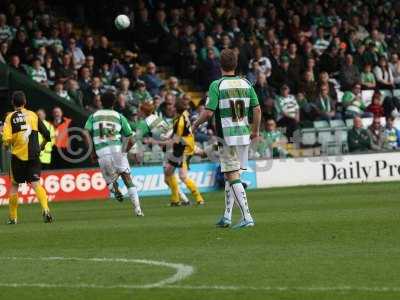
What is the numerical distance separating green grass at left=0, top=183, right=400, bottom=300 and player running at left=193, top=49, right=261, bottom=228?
2.11ft

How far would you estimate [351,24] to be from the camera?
33.6 metres

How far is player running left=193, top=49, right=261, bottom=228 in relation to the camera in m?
12.9

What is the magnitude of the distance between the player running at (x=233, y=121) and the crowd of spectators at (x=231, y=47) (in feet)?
38.9

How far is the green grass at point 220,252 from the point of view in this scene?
27.5 feet

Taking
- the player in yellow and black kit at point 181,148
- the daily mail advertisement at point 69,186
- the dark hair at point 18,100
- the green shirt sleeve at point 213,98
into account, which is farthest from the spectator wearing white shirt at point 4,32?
the green shirt sleeve at point 213,98

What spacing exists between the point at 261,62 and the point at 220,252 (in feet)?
62.0

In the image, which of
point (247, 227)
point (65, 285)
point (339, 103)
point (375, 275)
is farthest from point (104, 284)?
point (339, 103)

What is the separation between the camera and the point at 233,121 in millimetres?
13070

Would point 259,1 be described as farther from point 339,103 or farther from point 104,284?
point 104,284

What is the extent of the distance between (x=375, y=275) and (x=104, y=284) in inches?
84.4

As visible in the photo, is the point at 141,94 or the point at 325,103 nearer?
the point at 141,94

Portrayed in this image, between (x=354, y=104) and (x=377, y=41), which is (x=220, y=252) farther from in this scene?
(x=377, y=41)

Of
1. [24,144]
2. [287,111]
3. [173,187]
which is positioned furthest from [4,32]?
[24,144]

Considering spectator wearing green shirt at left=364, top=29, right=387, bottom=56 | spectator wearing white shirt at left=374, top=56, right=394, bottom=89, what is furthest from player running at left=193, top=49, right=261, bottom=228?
spectator wearing green shirt at left=364, top=29, right=387, bottom=56
